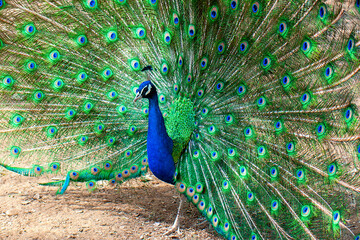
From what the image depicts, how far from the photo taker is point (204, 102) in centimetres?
305

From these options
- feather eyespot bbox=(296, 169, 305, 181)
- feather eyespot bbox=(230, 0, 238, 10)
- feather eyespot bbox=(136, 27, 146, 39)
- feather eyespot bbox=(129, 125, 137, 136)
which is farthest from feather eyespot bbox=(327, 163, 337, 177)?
feather eyespot bbox=(136, 27, 146, 39)

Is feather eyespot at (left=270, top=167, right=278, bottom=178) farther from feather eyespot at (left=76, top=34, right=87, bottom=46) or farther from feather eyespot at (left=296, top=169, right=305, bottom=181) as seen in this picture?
feather eyespot at (left=76, top=34, right=87, bottom=46)

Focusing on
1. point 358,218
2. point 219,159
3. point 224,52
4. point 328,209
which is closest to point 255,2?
point 224,52

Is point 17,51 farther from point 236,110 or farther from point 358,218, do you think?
point 358,218

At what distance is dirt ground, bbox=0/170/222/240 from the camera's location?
3180 mm

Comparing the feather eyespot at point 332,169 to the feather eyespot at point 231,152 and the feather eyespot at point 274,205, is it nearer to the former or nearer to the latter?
the feather eyespot at point 274,205

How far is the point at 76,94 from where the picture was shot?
10.6 ft

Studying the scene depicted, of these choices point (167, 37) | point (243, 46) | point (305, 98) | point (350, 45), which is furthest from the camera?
point (167, 37)

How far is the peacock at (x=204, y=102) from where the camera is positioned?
2471 millimetres

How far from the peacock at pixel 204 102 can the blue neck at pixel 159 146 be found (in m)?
0.01

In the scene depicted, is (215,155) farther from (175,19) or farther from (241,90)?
(175,19)

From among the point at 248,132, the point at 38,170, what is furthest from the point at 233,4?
the point at 38,170

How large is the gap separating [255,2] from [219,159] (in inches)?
51.6

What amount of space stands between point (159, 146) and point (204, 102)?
56 centimetres
